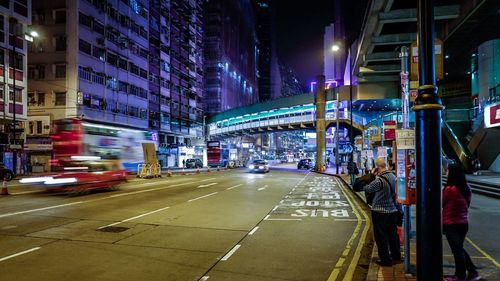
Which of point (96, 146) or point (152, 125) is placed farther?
point (152, 125)

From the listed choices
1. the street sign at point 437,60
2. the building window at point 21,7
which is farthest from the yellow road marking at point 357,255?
the building window at point 21,7

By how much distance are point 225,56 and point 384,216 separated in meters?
108

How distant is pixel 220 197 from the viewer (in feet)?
65.5

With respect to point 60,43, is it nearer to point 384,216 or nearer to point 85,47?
point 85,47

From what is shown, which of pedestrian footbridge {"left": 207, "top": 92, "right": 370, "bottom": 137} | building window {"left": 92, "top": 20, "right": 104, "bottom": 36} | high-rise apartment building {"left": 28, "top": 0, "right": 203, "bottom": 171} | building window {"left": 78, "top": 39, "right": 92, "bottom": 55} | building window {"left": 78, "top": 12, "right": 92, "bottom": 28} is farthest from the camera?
pedestrian footbridge {"left": 207, "top": 92, "right": 370, "bottom": 137}

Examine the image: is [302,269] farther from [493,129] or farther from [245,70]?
[245,70]

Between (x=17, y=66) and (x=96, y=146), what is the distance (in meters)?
22.9

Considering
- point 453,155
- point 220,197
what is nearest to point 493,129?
point 453,155

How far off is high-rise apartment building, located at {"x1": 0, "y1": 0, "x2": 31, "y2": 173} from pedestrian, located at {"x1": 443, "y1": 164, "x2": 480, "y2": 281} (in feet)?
122

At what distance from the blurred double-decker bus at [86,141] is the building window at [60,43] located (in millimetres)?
28136

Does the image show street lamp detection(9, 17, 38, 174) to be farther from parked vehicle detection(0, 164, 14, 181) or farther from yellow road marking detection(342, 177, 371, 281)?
yellow road marking detection(342, 177, 371, 281)

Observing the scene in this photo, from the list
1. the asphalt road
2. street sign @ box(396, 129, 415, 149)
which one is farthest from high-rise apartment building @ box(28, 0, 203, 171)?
street sign @ box(396, 129, 415, 149)

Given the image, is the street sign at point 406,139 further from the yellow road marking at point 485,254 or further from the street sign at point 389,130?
the street sign at point 389,130

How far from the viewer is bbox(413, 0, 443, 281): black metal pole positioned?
163 inches
